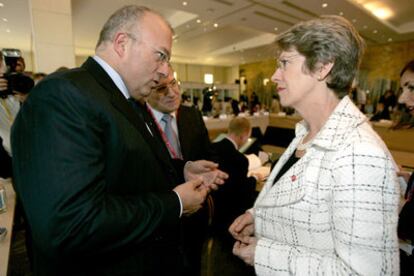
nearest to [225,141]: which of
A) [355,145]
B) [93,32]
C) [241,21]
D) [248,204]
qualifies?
[248,204]

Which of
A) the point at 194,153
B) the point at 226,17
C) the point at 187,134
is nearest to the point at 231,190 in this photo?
the point at 194,153

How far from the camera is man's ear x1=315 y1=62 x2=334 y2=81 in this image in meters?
0.97

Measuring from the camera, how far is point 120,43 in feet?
3.23

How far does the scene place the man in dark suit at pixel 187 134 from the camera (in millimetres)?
1902

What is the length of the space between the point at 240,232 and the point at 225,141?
140cm

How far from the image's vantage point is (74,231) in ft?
2.35

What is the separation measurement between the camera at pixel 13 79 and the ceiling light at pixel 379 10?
9710 mm

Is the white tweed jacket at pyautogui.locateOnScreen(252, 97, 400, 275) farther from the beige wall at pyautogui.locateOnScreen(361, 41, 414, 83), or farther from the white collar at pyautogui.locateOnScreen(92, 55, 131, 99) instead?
the beige wall at pyautogui.locateOnScreen(361, 41, 414, 83)

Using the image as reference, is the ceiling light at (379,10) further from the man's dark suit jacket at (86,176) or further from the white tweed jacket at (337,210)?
the man's dark suit jacket at (86,176)

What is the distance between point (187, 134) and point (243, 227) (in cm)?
91

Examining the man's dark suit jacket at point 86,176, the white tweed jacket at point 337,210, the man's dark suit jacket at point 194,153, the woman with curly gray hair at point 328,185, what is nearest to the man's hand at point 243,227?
the woman with curly gray hair at point 328,185

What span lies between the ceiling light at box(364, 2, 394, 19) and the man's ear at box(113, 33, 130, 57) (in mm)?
9847

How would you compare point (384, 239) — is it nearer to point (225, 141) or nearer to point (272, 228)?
point (272, 228)

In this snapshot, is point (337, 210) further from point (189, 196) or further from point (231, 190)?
point (231, 190)
